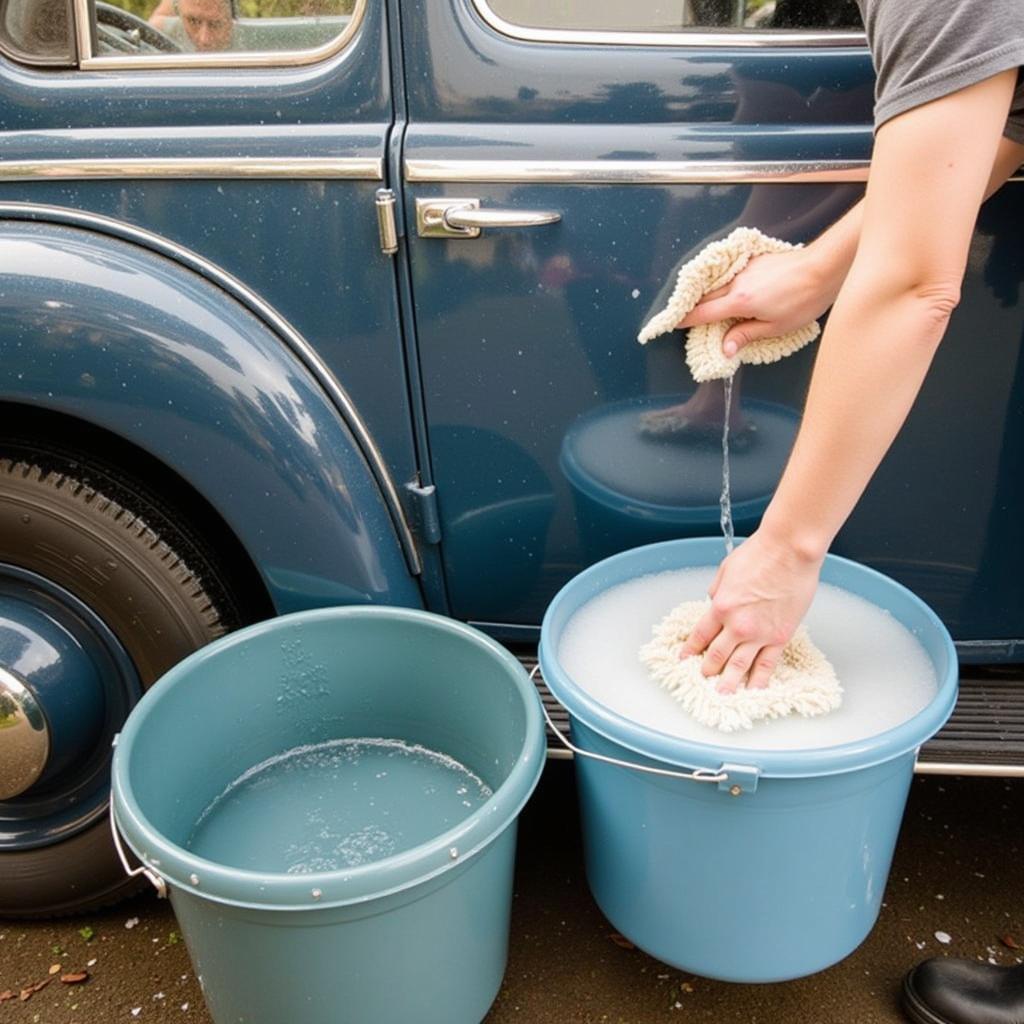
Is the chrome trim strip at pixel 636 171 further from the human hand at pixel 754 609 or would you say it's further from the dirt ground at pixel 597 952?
the dirt ground at pixel 597 952

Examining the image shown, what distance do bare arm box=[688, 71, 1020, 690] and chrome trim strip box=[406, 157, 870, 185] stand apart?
0.12 m

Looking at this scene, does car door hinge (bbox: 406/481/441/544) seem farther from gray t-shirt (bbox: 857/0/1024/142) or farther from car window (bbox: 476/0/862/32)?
gray t-shirt (bbox: 857/0/1024/142)

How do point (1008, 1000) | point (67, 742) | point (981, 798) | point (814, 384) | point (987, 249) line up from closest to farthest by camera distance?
point (814, 384) → point (987, 249) → point (1008, 1000) → point (67, 742) → point (981, 798)

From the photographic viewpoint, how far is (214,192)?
1.56 meters

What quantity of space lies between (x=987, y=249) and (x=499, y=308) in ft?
2.28

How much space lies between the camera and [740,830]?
1.37 m

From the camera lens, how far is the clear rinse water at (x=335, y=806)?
5.38 feet

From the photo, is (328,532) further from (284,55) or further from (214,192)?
(284,55)

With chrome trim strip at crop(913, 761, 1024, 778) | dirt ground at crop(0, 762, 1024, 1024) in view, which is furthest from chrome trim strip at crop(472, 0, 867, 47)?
dirt ground at crop(0, 762, 1024, 1024)

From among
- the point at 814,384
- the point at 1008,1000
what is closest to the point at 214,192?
the point at 814,384

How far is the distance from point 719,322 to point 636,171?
0.25 m

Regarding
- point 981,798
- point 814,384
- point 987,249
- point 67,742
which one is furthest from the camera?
point 981,798

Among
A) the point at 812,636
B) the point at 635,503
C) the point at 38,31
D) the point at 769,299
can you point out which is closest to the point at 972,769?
the point at 812,636

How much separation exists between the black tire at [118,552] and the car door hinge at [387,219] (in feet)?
1.95
